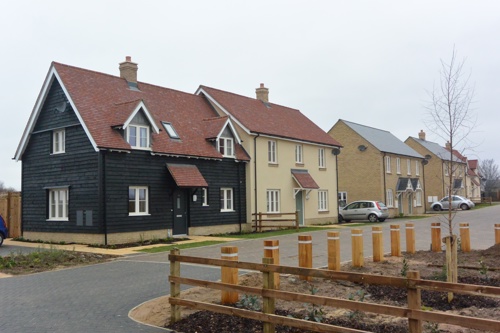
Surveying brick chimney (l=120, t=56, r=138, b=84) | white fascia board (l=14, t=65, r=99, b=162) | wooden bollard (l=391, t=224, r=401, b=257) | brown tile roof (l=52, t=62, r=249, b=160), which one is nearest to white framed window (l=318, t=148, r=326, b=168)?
brown tile roof (l=52, t=62, r=249, b=160)

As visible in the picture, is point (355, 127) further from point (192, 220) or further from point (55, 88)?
point (55, 88)

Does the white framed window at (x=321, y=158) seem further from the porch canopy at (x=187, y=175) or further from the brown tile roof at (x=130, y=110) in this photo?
the porch canopy at (x=187, y=175)

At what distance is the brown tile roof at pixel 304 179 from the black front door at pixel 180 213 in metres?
9.08

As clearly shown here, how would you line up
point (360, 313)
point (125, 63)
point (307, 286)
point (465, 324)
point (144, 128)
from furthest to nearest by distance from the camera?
point (125, 63) → point (144, 128) → point (307, 286) → point (360, 313) → point (465, 324)

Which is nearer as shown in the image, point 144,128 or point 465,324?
point 465,324

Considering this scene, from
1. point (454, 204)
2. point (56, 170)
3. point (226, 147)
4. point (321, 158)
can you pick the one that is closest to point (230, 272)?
point (56, 170)

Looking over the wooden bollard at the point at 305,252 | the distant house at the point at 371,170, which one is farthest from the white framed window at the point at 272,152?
the wooden bollard at the point at 305,252

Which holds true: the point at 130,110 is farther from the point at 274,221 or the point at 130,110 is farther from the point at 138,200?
the point at 274,221

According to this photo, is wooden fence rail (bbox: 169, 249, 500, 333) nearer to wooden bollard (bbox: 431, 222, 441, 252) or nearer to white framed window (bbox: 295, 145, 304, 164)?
wooden bollard (bbox: 431, 222, 441, 252)

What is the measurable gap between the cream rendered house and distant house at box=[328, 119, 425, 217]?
268 inches

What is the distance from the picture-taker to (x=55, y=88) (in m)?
23.6

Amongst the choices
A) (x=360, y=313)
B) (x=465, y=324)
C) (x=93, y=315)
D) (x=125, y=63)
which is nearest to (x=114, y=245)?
(x=125, y=63)

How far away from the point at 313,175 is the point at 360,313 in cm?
2598

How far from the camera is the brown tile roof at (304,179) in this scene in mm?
31266
